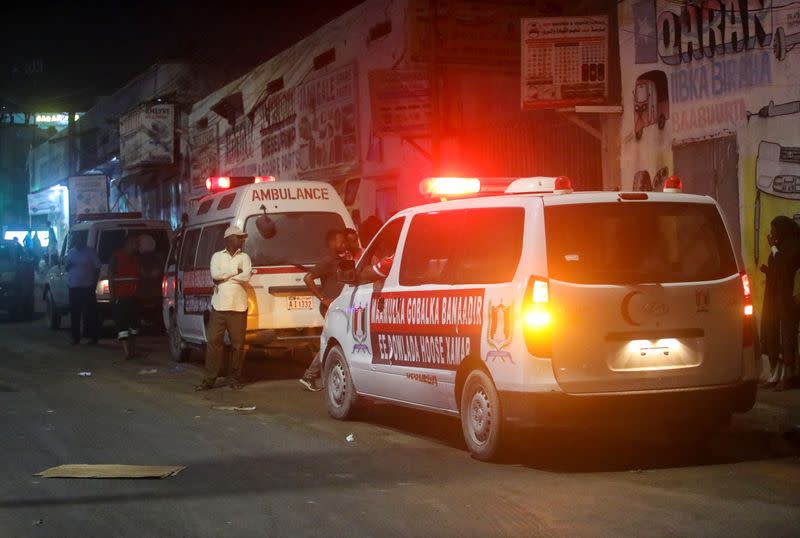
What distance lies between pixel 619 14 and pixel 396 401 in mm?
9159

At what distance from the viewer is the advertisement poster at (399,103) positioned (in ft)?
76.3

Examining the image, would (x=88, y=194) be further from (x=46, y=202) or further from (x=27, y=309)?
(x=27, y=309)

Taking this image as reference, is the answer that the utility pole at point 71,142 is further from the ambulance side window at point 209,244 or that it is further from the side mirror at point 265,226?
the side mirror at point 265,226

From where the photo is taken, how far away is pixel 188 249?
16984mm

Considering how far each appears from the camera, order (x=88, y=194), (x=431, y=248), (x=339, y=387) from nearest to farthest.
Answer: (x=431, y=248) → (x=339, y=387) → (x=88, y=194)

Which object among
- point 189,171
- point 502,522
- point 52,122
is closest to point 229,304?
point 502,522

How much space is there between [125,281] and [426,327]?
1286cm

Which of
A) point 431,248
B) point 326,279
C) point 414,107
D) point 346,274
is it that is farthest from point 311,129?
point 431,248

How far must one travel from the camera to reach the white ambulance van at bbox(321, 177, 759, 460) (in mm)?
8102

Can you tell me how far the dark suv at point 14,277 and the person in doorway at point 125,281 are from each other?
770cm

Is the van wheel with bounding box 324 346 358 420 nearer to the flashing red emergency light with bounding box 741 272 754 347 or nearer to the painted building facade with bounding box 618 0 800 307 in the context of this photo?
the flashing red emergency light with bounding box 741 272 754 347

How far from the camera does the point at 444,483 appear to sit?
792cm

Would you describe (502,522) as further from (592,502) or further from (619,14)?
(619,14)

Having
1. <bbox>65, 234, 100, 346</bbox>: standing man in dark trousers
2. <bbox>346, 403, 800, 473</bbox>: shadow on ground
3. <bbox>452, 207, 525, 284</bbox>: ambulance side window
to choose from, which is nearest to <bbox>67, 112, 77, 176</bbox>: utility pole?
<bbox>65, 234, 100, 346</bbox>: standing man in dark trousers
